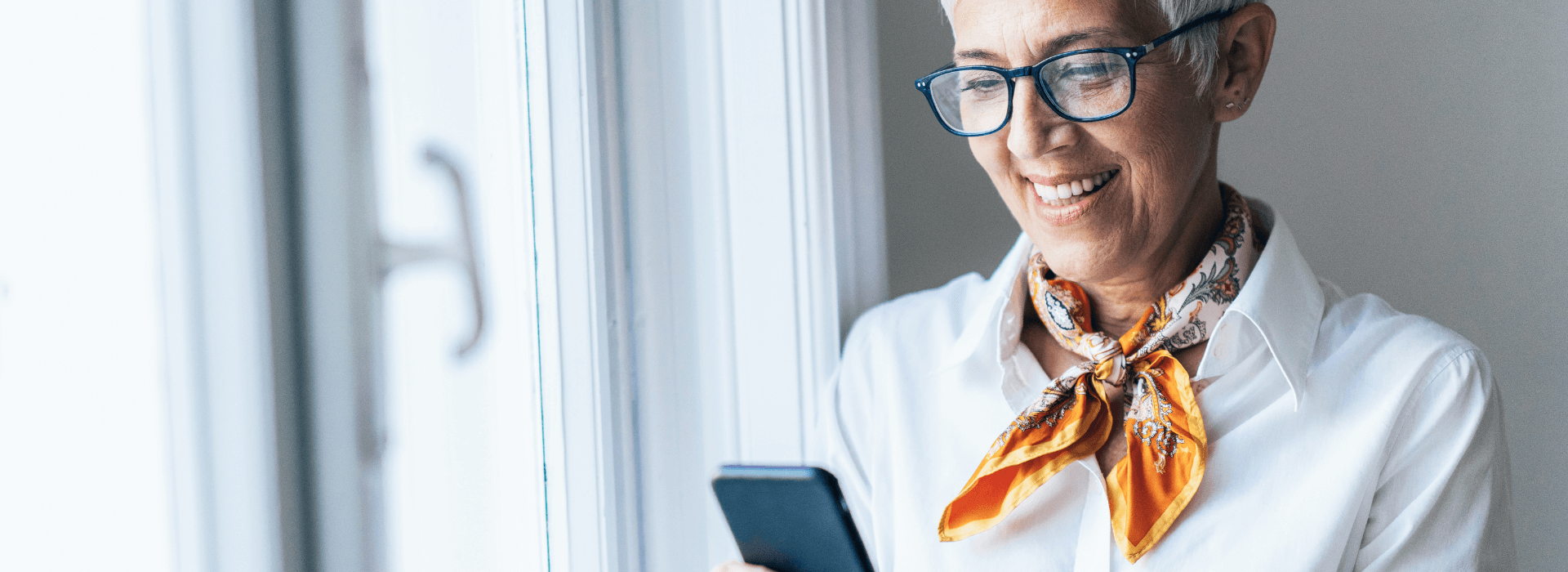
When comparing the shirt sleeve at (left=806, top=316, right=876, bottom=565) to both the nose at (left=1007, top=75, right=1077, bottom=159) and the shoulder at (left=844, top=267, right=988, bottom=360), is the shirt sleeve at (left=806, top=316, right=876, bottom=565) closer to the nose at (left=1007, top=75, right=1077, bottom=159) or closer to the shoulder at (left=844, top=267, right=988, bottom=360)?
the shoulder at (left=844, top=267, right=988, bottom=360)

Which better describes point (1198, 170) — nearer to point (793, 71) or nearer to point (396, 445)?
point (793, 71)

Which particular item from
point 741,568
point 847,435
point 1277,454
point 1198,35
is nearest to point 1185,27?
point 1198,35

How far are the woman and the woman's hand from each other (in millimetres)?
150

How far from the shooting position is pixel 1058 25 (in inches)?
34.2

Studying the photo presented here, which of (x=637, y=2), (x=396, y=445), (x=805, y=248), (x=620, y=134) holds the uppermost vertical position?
(x=637, y=2)

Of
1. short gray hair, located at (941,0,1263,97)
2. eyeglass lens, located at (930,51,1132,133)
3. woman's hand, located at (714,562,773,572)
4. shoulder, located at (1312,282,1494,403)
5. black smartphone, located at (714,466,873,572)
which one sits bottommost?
woman's hand, located at (714,562,773,572)

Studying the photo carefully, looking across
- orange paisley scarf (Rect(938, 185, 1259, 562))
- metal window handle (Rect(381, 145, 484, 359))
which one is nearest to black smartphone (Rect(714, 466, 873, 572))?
orange paisley scarf (Rect(938, 185, 1259, 562))

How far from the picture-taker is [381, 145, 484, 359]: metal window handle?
2.26 feet

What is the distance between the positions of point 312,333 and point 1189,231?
830 mm

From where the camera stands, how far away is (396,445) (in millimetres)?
678

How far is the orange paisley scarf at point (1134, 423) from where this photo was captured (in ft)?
2.89

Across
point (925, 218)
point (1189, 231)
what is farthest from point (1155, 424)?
point (925, 218)

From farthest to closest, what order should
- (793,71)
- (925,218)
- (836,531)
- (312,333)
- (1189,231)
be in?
(925,218) < (793,71) < (1189,231) < (836,531) < (312,333)

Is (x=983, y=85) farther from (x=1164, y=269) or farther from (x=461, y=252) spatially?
(x=461, y=252)
